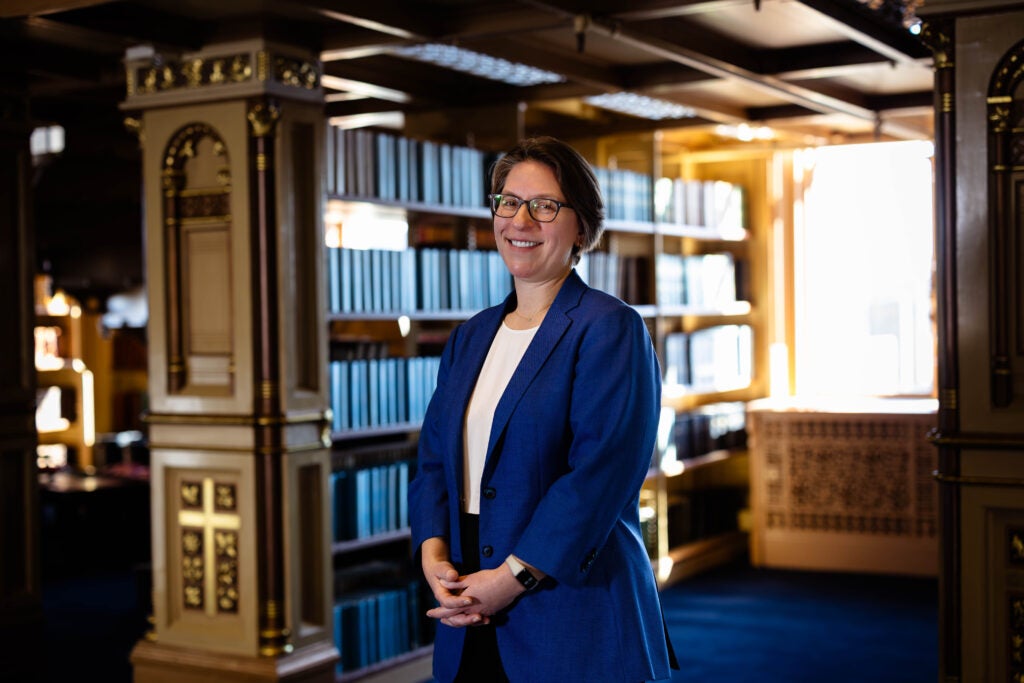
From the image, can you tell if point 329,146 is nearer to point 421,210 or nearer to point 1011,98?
point 421,210

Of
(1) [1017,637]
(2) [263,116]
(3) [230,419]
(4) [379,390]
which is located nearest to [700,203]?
(4) [379,390]

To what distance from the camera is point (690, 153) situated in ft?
26.5

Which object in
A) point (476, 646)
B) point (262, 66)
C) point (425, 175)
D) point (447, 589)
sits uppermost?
point (262, 66)

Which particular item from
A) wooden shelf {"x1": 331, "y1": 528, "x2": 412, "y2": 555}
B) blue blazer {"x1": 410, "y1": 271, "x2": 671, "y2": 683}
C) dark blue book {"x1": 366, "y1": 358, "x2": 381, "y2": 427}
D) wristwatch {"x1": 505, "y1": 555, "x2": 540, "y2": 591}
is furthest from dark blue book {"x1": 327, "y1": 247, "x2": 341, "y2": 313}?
wristwatch {"x1": 505, "y1": 555, "x2": 540, "y2": 591}

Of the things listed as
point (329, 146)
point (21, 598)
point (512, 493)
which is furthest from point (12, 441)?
point (512, 493)

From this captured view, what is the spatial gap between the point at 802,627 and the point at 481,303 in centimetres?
224

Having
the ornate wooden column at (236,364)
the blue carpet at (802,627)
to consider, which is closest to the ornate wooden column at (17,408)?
the ornate wooden column at (236,364)

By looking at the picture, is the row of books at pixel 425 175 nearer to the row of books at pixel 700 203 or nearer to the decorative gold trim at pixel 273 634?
the row of books at pixel 700 203

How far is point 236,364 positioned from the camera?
4484 millimetres

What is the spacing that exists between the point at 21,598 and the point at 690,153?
189 inches

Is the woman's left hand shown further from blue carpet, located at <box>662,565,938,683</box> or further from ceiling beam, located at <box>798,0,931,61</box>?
blue carpet, located at <box>662,565,938,683</box>

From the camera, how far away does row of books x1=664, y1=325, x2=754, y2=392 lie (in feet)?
24.4

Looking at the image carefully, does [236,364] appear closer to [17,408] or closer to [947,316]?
[17,408]

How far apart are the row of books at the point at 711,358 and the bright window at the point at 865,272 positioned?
0.36 metres
